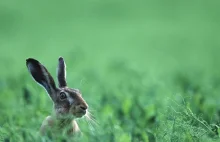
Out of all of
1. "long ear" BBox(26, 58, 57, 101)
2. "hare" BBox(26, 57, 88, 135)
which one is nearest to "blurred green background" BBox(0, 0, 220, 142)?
"hare" BBox(26, 57, 88, 135)

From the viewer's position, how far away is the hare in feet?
21.1

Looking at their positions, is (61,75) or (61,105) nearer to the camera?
(61,105)

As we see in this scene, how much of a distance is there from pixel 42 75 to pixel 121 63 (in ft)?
18.8

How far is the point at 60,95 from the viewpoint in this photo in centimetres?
670

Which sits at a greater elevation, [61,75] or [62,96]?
[61,75]

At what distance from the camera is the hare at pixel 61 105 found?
644 cm

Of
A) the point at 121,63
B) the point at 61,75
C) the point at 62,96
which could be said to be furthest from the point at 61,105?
the point at 121,63

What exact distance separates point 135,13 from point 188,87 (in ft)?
39.6

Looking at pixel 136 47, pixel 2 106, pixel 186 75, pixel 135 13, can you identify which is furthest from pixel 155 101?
pixel 135 13

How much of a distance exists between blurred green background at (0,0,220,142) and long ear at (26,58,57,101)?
29 cm

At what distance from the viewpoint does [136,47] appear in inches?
656

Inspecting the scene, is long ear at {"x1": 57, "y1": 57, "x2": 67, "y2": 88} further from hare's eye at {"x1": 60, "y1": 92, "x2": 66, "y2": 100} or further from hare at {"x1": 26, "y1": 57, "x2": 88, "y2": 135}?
hare's eye at {"x1": 60, "y1": 92, "x2": 66, "y2": 100}

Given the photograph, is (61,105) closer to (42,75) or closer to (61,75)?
(42,75)

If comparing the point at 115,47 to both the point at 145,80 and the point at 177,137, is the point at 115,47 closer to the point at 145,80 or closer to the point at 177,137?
the point at 145,80
